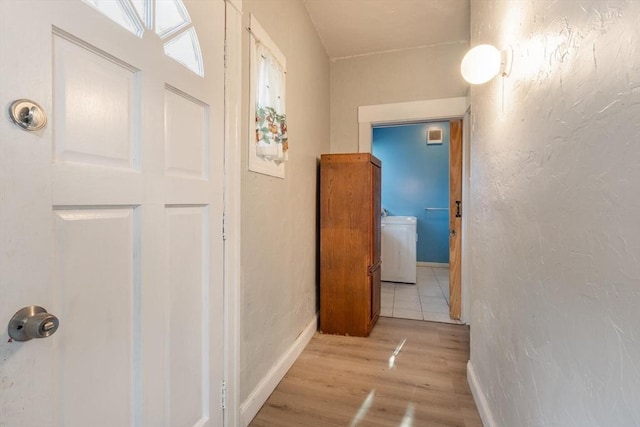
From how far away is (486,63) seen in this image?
1391 millimetres

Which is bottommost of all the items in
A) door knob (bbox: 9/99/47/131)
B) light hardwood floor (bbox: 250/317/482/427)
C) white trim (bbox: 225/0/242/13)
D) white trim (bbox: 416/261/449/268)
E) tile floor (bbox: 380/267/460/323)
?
light hardwood floor (bbox: 250/317/482/427)

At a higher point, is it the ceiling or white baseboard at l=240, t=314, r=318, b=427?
the ceiling

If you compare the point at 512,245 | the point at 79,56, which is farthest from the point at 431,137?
the point at 79,56

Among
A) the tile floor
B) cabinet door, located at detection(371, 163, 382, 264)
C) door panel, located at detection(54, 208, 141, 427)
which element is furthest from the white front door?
the tile floor

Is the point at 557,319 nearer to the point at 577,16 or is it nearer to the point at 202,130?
the point at 577,16

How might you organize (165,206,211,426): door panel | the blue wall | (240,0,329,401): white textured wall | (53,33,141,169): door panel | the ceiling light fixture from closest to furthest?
(53,33,141,169): door panel < (165,206,211,426): door panel < the ceiling light fixture < (240,0,329,401): white textured wall < the blue wall

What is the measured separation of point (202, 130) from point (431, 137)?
4.87 m

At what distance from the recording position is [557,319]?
2.72ft

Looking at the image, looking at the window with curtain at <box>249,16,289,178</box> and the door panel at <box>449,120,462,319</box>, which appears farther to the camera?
the door panel at <box>449,120,462,319</box>

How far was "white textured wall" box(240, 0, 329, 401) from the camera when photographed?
155 cm

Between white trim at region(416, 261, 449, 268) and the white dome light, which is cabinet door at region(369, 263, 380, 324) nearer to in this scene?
the white dome light

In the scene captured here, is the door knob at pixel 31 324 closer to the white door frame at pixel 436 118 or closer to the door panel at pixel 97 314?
the door panel at pixel 97 314

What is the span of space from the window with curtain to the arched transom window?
1.49 ft

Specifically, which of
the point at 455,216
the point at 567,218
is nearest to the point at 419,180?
the point at 455,216
